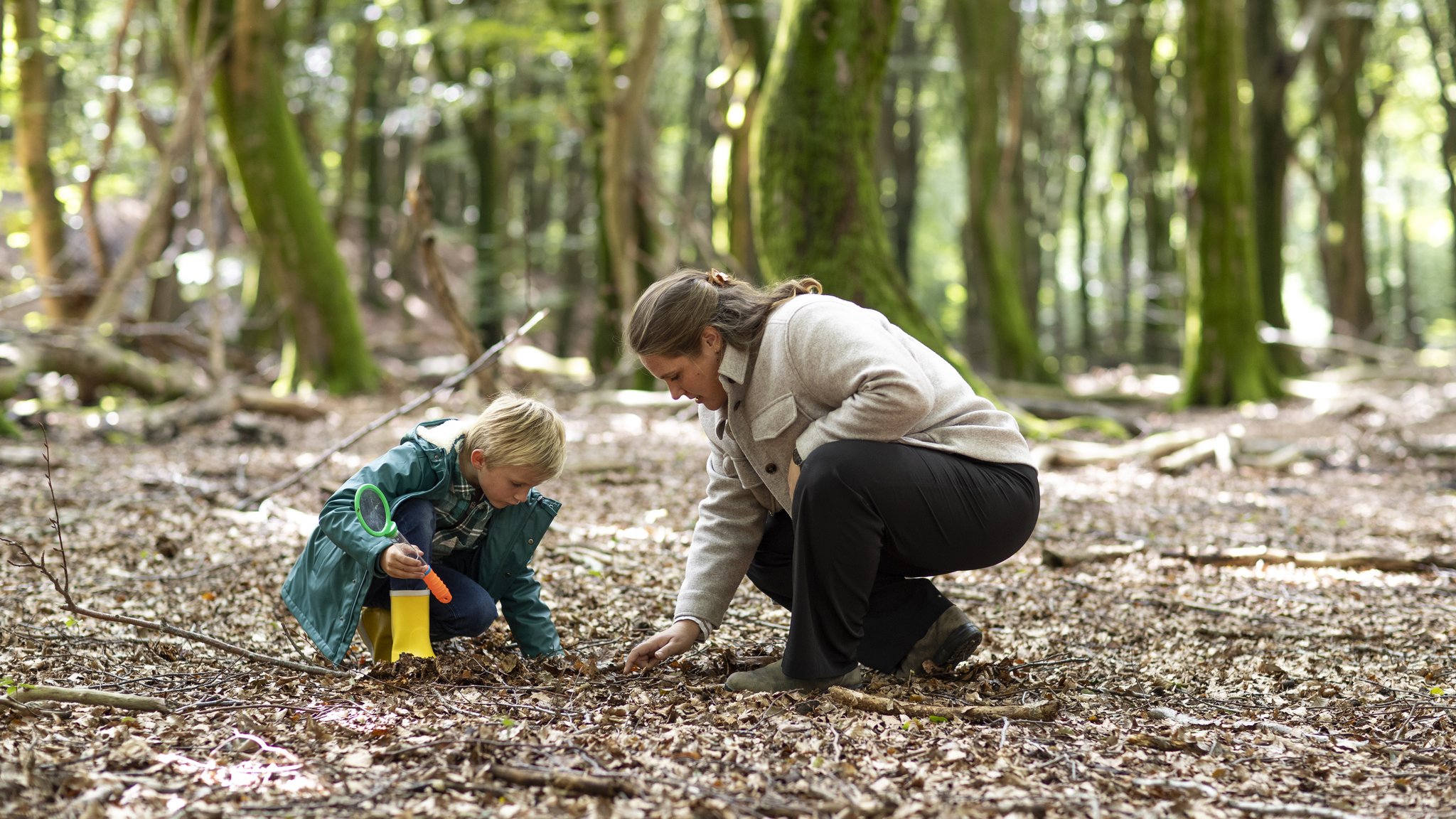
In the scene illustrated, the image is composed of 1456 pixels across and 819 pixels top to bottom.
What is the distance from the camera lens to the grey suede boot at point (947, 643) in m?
2.94

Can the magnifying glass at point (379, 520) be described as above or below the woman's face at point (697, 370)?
below

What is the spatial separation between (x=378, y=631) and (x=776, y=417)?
4.22ft

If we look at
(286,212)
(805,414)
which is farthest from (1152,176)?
(805,414)

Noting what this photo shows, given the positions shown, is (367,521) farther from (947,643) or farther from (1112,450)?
(1112,450)

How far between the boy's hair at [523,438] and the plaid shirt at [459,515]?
0.12 meters

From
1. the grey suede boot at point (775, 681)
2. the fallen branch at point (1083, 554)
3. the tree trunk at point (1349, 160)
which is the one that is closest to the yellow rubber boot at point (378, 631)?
the grey suede boot at point (775, 681)

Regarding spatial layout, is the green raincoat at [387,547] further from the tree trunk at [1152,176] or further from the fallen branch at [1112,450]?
the tree trunk at [1152,176]

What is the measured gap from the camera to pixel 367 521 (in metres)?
2.76

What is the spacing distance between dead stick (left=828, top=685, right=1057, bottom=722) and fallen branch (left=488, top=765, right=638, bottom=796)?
77 centimetres

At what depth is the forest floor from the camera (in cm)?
212

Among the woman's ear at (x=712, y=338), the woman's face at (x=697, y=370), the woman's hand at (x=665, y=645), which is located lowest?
the woman's hand at (x=665, y=645)

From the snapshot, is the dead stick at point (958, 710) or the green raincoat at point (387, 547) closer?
the dead stick at point (958, 710)

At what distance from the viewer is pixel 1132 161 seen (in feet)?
71.5

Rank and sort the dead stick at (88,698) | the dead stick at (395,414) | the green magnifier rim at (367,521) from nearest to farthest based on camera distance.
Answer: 1. the dead stick at (88,698)
2. the green magnifier rim at (367,521)
3. the dead stick at (395,414)
